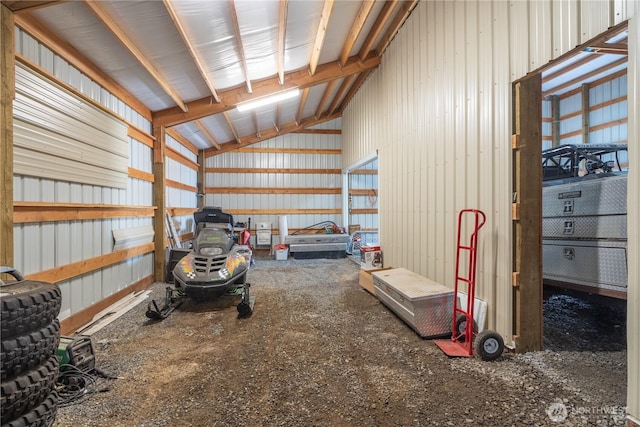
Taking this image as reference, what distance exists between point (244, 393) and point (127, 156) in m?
3.89

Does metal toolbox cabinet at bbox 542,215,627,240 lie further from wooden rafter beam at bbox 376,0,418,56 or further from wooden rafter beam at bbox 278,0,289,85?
wooden rafter beam at bbox 278,0,289,85

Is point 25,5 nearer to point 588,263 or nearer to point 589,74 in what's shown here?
point 588,263

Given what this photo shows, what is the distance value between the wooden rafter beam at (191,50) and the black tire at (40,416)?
10.6 ft

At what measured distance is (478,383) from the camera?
6.92 ft

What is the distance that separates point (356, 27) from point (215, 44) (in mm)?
2208

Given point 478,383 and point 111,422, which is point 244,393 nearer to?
point 111,422

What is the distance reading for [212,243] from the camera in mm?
4125

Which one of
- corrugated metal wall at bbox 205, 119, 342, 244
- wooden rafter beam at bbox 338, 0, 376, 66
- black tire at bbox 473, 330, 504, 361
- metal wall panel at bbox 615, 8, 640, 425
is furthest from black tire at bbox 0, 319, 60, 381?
corrugated metal wall at bbox 205, 119, 342, 244

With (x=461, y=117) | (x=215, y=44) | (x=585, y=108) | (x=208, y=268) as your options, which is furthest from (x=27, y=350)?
(x=585, y=108)

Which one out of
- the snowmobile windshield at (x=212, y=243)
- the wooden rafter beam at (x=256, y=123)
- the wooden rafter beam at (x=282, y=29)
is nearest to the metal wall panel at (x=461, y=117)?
the wooden rafter beam at (x=282, y=29)

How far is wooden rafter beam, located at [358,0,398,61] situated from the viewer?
14.3 feet

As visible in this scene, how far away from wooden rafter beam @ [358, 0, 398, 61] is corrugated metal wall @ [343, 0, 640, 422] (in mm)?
344

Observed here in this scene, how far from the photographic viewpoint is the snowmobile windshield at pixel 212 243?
4.02 metres

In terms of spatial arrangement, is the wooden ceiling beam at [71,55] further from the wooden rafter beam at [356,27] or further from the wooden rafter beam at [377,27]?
the wooden rafter beam at [377,27]
